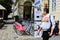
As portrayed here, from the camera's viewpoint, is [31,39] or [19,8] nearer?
[31,39]

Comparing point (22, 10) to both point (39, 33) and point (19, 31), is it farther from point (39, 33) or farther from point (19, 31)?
point (39, 33)

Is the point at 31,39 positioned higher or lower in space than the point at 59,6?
lower

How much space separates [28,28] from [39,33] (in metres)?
13.8

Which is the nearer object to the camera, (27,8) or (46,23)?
(46,23)

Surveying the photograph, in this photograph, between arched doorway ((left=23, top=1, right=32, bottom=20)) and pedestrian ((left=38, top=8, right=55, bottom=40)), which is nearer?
pedestrian ((left=38, top=8, right=55, bottom=40))

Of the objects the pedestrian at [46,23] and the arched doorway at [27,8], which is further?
the arched doorway at [27,8]

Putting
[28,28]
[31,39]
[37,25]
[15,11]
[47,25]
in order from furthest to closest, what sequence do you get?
1. [15,11]
2. [28,28]
3. [31,39]
4. [37,25]
5. [47,25]

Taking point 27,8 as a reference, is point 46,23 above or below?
below

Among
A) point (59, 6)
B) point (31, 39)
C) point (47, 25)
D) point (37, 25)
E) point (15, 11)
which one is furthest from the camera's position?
point (15, 11)

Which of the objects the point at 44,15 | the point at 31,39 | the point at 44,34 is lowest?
the point at 31,39

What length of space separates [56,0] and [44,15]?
13.0 meters

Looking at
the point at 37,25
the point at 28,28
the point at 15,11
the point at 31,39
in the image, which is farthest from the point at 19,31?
the point at 15,11

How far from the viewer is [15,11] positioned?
183 feet

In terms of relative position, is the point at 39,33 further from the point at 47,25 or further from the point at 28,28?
the point at 28,28
